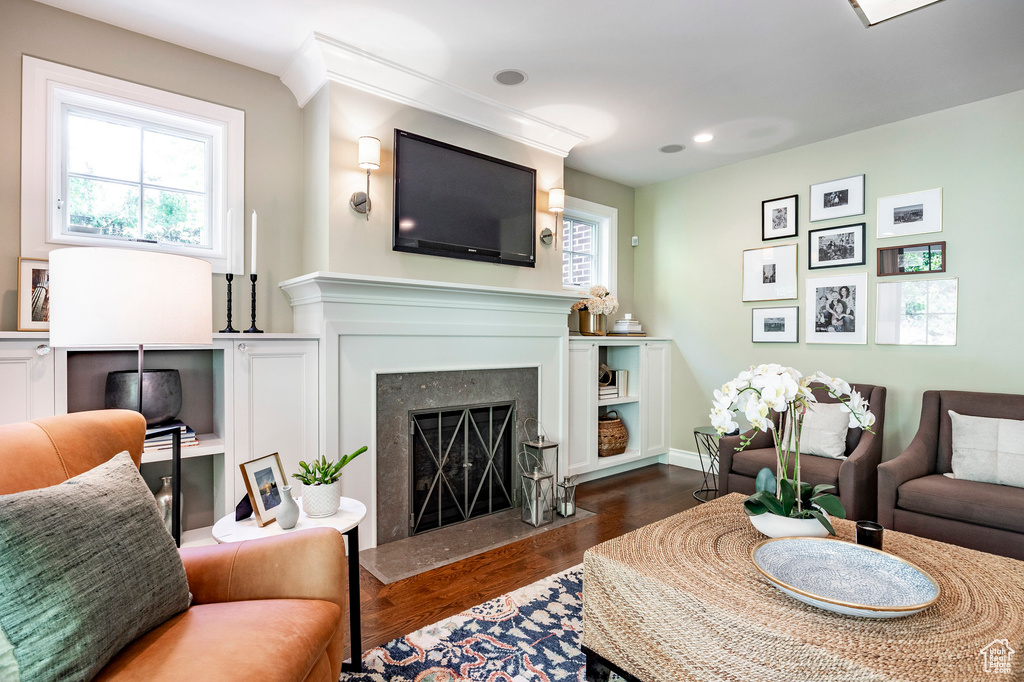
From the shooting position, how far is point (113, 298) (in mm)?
1481

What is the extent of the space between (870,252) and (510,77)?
270 cm

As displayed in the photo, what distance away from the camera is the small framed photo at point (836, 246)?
3.62 m

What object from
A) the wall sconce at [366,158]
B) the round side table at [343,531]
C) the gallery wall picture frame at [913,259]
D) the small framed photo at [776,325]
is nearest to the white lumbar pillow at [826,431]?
the small framed photo at [776,325]

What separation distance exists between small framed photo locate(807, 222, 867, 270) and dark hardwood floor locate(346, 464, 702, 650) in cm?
198

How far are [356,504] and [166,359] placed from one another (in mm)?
1357

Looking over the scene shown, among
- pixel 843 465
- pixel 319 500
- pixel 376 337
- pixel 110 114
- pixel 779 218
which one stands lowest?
pixel 843 465

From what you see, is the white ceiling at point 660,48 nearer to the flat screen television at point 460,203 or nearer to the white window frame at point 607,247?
the flat screen television at point 460,203

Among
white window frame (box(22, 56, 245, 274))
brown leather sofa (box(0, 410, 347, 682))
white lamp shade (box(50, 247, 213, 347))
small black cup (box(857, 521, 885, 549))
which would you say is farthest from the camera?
white window frame (box(22, 56, 245, 274))

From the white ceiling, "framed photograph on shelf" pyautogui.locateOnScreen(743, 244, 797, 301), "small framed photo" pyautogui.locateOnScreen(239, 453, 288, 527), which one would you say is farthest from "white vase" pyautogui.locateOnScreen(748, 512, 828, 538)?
"framed photograph on shelf" pyautogui.locateOnScreen(743, 244, 797, 301)

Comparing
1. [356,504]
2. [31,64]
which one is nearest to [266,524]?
[356,504]

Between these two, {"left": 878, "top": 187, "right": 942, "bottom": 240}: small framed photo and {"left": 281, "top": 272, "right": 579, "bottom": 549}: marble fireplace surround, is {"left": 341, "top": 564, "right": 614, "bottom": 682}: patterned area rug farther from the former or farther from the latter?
{"left": 878, "top": 187, "right": 942, "bottom": 240}: small framed photo

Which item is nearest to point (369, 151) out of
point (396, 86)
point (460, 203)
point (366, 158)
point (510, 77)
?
point (366, 158)

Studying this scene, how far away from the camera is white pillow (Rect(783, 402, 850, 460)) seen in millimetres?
Answer: 3152

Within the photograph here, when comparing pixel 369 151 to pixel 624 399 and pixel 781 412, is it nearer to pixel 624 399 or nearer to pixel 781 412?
pixel 781 412
